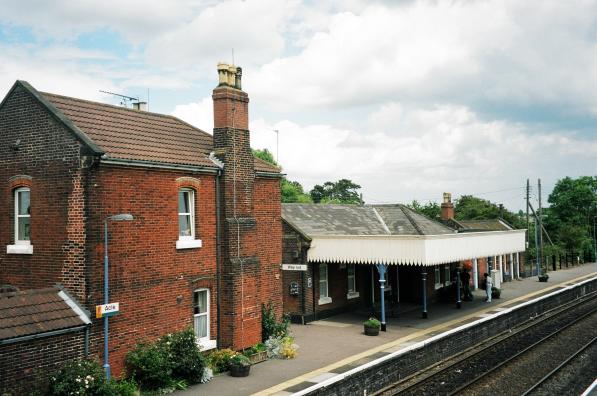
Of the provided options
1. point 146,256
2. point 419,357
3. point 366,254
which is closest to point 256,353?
point 146,256

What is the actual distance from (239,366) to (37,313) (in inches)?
229

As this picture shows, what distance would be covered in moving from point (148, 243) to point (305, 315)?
10.7m

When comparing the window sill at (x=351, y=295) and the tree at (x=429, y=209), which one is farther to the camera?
the tree at (x=429, y=209)

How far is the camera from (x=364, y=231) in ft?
88.7

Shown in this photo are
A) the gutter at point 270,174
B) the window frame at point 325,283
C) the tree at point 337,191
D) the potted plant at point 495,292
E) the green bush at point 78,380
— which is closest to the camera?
the green bush at point 78,380

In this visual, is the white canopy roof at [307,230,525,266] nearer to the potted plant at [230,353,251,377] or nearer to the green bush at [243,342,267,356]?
the green bush at [243,342,267,356]

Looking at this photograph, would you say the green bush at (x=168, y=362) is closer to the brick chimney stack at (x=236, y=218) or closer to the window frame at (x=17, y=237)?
the brick chimney stack at (x=236, y=218)

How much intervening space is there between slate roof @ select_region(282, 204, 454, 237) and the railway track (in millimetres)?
6185

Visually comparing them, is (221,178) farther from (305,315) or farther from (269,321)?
(305,315)

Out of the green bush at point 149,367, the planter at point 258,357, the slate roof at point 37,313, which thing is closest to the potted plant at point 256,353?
the planter at point 258,357

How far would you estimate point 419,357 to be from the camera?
1602cm

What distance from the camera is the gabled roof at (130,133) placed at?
14.6 m

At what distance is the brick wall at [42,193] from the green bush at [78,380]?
180 cm

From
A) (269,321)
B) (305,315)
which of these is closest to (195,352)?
(269,321)
